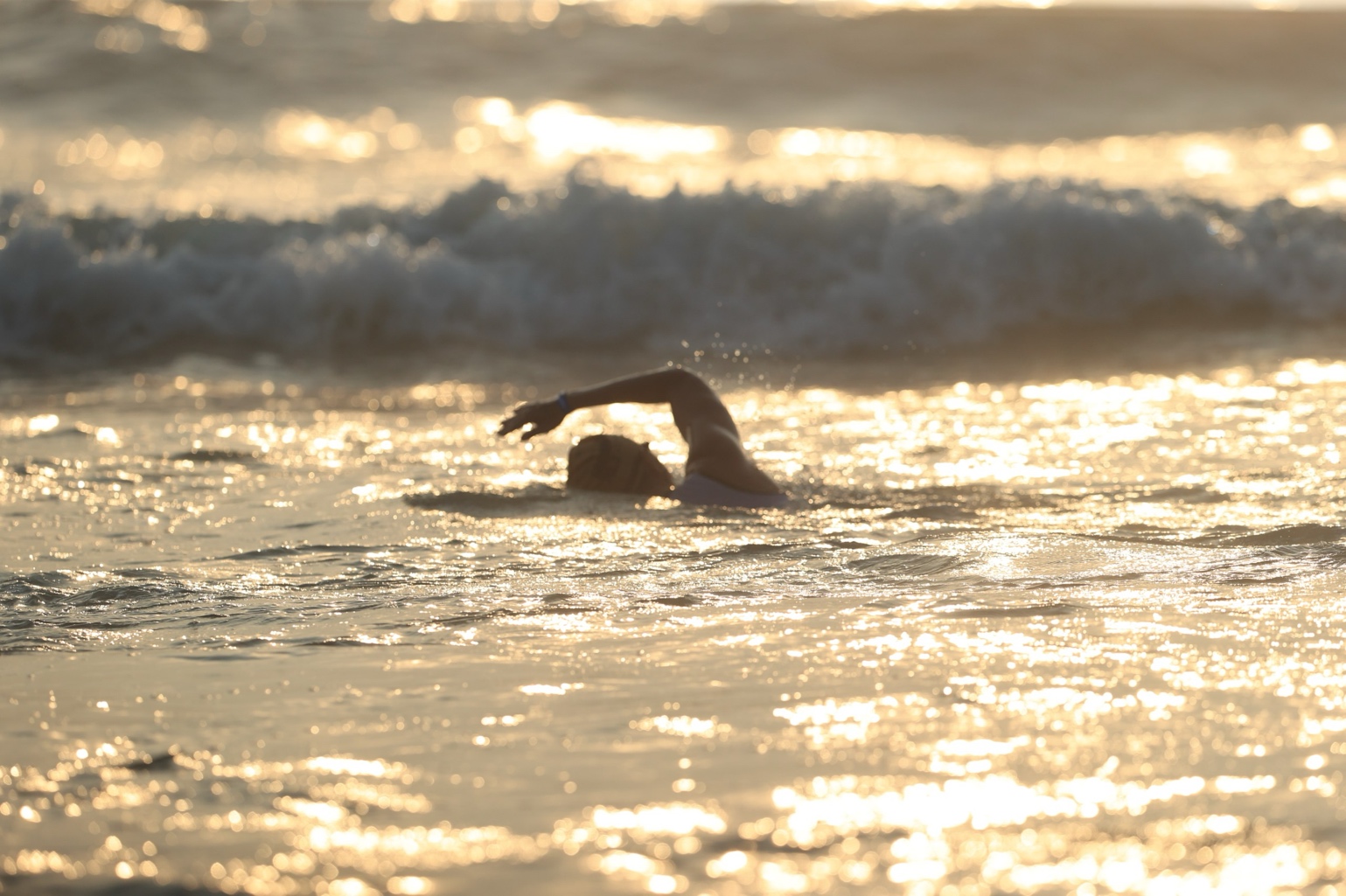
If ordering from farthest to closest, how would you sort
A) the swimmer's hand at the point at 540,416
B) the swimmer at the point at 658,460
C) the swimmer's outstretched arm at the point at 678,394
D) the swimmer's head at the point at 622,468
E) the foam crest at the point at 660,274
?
the foam crest at the point at 660,274 → the swimmer's outstretched arm at the point at 678,394 → the swimmer's head at the point at 622,468 → the swimmer at the point at 658,460 → the swimmer's hand at the point at 540,416

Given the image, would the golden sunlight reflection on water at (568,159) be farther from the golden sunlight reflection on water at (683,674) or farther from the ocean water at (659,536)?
the golden sunlight reflection on water at (683,674)

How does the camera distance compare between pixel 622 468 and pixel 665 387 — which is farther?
pixel 665 387

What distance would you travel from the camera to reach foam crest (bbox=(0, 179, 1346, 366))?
37.1ft

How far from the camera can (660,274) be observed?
12039mm

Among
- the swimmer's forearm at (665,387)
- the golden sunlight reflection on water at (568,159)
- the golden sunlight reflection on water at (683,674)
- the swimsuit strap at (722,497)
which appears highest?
the golden sunlight reflection on water at (568,159)

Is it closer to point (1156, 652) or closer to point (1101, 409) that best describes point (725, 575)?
point (1156, 652)

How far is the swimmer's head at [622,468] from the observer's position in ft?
19.6

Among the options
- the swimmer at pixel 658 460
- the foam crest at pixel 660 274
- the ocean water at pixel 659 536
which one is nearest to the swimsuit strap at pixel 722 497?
the swimmer at pixel 658 460

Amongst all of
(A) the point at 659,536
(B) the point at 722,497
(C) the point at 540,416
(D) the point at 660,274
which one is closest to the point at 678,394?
(B) the point at 722,497

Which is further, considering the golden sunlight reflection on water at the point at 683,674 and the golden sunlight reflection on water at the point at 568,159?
the golden sunlight reflection on water at the point at 568,159

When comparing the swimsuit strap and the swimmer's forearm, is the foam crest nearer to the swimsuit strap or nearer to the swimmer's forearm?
the swimmer's forearm

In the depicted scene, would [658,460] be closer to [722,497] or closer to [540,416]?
[722,497]

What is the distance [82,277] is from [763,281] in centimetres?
528

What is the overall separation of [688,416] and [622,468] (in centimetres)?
39
